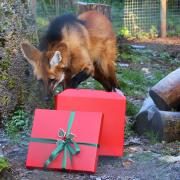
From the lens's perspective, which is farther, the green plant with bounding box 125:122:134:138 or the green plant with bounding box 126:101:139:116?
the green plant with bounding box 126:101:139:116

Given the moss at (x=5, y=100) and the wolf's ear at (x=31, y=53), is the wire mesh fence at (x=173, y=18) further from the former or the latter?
the moss at (x=5, y=100)

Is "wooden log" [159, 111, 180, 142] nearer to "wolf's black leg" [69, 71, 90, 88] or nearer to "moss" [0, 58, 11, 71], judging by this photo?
"wolf's black leg" [69, 71, 90, 88]

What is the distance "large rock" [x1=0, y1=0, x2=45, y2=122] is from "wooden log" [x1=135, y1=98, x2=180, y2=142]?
1179mm

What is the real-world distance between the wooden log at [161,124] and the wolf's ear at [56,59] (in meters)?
1.10

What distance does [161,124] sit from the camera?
5.13 metres

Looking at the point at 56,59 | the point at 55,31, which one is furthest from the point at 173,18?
the point at 56,59

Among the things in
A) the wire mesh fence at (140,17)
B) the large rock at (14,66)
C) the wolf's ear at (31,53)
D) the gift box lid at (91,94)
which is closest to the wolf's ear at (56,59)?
the wolf's ear at (31,53)

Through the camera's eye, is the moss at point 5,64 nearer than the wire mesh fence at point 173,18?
Yes

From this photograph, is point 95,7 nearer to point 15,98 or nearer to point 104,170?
point 15,98

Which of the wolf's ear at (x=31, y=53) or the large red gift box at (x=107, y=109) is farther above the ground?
the wolf's ear at (x=31, y=53)

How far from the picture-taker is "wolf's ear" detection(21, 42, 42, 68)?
5.46 m

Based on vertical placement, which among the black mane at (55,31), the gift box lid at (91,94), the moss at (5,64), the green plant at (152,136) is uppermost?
the black mane at (55,31)

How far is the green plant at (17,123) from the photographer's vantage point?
5.11 meters

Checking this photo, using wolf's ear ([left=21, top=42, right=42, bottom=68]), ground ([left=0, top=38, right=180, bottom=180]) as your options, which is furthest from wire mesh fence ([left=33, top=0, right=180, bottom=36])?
wolf's ear ([left=21, top=42, right=42, bottom=68])
